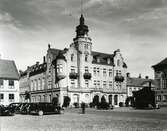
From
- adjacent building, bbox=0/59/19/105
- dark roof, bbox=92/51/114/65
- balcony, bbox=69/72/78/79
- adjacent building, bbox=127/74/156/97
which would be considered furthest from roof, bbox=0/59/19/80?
adjacent building, bbox=127/74/156/97

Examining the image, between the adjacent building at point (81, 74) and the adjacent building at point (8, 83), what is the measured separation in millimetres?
11210

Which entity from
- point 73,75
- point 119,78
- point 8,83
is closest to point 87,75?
point 73,75

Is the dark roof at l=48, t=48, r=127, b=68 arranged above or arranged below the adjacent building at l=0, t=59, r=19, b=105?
above

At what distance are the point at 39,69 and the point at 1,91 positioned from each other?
74.2ft

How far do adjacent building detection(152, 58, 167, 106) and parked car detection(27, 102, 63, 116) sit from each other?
3272cm

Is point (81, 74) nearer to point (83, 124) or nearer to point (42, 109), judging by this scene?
point (42, 109)

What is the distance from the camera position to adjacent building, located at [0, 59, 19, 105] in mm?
49188

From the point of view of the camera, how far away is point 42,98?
66562mm

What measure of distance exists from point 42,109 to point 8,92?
71.5ft

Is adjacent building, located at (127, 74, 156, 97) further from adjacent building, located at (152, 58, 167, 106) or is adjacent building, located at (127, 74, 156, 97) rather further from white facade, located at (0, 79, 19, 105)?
white facade, located at (0, 79, 19, 105)

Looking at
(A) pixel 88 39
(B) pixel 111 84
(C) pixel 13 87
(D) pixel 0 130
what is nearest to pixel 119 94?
(B) pixel 111 84

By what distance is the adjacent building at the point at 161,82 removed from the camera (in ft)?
190

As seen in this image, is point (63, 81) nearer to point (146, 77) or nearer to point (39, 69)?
point (39, 69)

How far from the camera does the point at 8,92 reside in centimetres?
4988
